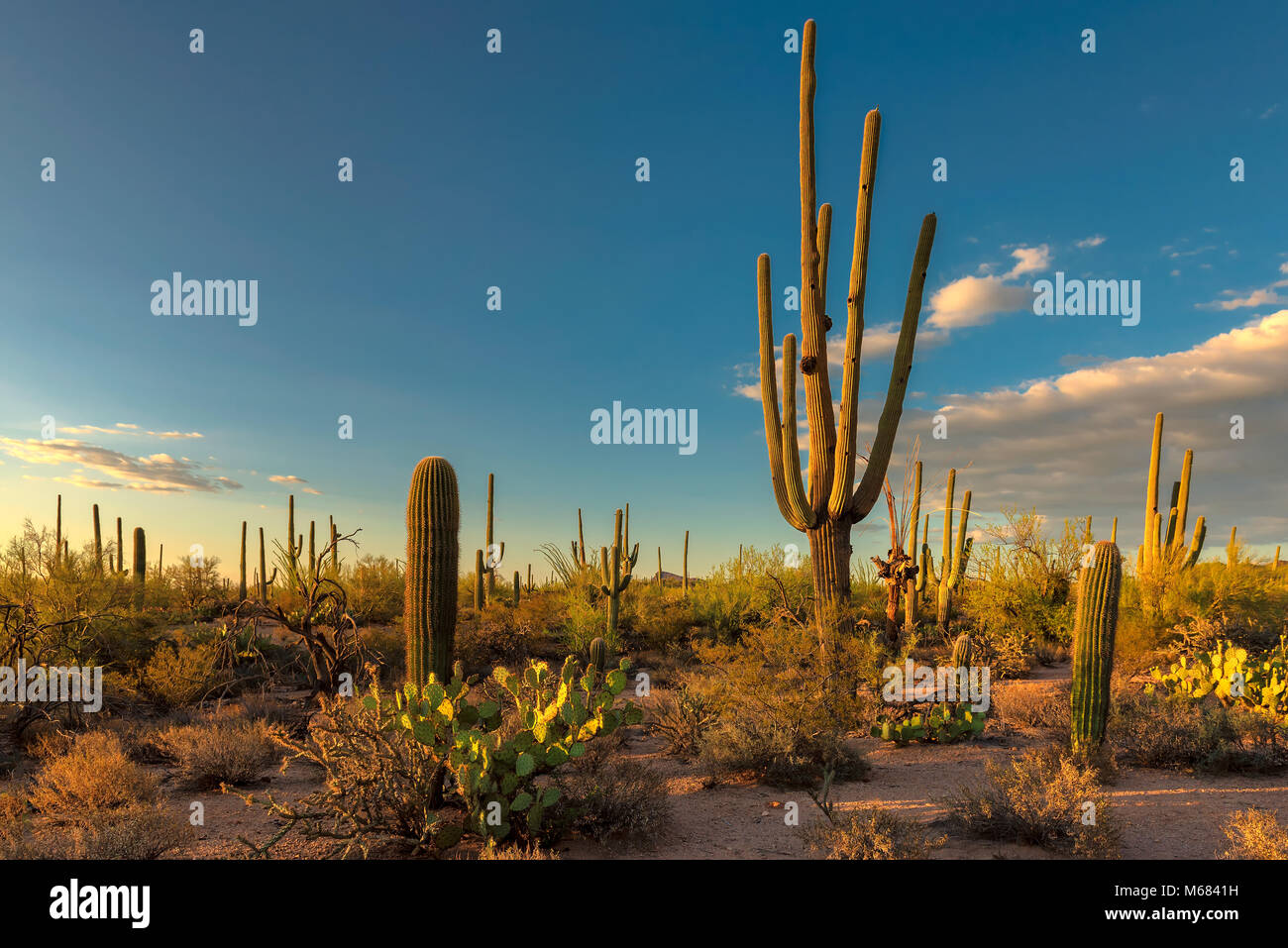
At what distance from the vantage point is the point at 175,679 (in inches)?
415

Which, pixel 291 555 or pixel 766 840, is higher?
pixel 291 555

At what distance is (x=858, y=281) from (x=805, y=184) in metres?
1.80

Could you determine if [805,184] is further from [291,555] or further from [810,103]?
[291,555]

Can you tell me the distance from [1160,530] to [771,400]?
37.3 feet

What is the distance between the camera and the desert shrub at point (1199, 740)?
7.34 metres

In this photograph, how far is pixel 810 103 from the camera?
446 inches

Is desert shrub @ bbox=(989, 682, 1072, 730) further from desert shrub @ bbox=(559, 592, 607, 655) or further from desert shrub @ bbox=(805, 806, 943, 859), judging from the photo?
desert shrub @ bbox=(559, 592, 607, 655)

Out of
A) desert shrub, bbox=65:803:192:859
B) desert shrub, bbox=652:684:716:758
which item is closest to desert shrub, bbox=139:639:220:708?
desert shrub, bbox=65:803:192:859

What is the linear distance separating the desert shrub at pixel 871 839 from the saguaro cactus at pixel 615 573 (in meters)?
9.50

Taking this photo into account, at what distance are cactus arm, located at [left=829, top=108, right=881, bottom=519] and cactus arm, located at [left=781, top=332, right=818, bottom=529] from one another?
1.25 feet

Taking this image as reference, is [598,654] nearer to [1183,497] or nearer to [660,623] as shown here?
[660,623]

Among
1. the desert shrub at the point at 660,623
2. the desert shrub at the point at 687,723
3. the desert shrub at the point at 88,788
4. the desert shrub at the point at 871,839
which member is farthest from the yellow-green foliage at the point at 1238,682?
the desert shrub at the point at 88,788
